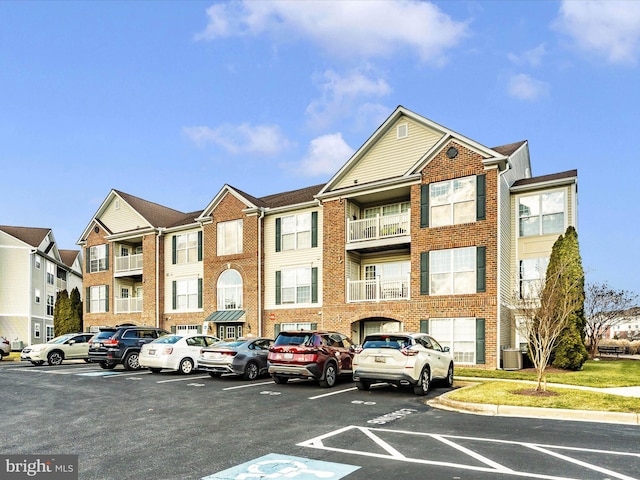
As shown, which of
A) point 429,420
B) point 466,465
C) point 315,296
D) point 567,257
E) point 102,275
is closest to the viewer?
point 466,465

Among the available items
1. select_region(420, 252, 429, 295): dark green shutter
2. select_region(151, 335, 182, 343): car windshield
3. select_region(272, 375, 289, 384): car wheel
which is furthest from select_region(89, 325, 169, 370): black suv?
select_region(420, 252, 429, 295): dark green shutter

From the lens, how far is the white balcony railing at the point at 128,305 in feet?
115

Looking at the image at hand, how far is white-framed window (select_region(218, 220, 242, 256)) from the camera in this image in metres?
29.9

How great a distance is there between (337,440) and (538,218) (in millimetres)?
17459

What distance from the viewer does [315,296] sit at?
87.2ft

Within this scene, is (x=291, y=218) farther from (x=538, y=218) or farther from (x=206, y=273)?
(x=538, y=218)

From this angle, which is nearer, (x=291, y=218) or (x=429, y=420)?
(x=429, y=420)

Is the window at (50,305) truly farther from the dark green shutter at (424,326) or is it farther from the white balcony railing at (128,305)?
the dark green shutter at (424,326)

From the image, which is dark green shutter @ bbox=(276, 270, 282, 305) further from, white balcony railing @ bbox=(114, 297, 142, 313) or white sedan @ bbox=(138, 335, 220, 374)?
white balcony railing @ bbox=(114, 297, 142, 313)

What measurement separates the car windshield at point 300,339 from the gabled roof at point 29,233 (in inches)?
1660

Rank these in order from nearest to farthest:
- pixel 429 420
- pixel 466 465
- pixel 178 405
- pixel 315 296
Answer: pixel 466 465, pixel 429 420, pixel 178 405, pixel 315 296

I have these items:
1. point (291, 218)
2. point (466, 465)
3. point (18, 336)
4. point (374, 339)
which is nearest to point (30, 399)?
point (374, 339)

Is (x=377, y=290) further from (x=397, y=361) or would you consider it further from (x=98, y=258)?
(x=98, y=258)

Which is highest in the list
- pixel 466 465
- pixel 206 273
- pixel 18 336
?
pixel 206 273
